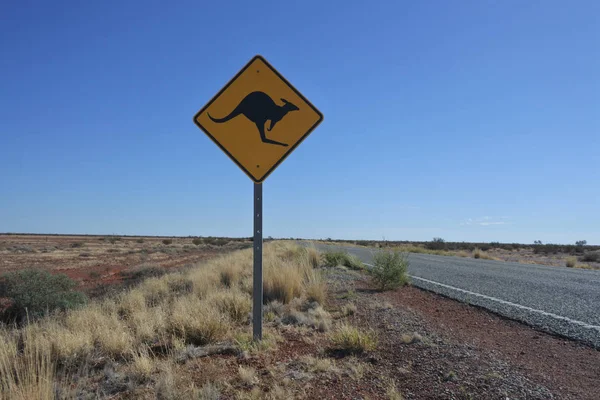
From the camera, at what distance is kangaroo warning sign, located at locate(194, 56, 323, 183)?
4984 millimetres

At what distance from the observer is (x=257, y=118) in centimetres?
501

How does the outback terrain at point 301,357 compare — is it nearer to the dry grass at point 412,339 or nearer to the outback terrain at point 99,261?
the dry grass at point 412,339

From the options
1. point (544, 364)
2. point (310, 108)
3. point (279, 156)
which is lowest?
point (544, 364)

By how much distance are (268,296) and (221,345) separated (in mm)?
3284

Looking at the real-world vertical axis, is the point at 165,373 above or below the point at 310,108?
below

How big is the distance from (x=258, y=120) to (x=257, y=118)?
0.03 m

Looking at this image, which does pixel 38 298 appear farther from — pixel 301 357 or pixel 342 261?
pixel 342 261

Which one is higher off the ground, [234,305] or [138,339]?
[234,305]

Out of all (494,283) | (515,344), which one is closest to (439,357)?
(515,344)

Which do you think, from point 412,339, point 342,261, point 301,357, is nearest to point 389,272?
Answer: point 412,339

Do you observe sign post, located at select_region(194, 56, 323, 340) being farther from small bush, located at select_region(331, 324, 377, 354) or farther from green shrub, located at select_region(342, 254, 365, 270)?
green shrub, located at select_region(342, 254, 365, 270)

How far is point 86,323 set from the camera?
6.29 metres

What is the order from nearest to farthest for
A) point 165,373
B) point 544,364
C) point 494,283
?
1. point 165,373
2. point 544,364
3. point 494,283

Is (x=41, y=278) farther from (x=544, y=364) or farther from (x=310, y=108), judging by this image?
(x=544, y=364)
